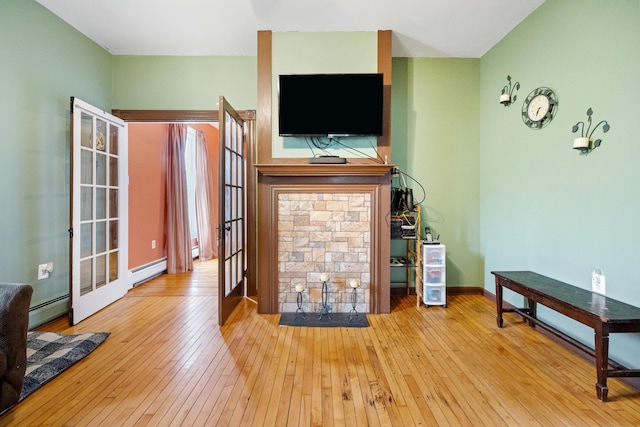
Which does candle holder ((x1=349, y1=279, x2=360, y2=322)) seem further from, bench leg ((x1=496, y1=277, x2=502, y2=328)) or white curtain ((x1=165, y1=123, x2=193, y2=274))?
white curtain ((x1=165, y1=123, x2=193, y2=274))

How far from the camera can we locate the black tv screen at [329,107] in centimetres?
291

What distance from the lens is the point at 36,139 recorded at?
Answer: 2.61 metres

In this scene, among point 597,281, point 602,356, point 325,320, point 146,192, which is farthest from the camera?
point 146,192

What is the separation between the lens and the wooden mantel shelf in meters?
2.83

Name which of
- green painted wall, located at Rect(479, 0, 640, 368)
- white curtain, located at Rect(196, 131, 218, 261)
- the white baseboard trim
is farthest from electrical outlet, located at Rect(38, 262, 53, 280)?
A: green painted wall, located at Rect(479, 0, 640, 368)

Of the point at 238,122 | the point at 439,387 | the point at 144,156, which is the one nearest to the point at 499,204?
the point at 439,387

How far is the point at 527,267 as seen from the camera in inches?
111

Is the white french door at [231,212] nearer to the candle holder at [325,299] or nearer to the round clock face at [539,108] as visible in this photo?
the candle holder at [325,299]

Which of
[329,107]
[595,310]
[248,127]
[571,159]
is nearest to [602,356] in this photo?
[595,310]

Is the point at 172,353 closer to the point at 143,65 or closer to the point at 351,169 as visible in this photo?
the point at 351,169

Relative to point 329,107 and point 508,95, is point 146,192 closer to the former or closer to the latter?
point 329,107

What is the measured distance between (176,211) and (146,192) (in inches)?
21.8

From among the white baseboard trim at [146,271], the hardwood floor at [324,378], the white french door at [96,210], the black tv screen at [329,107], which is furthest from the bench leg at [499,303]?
the white baseboard trim at [146,271]

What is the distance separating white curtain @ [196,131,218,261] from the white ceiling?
2382 millimetres
